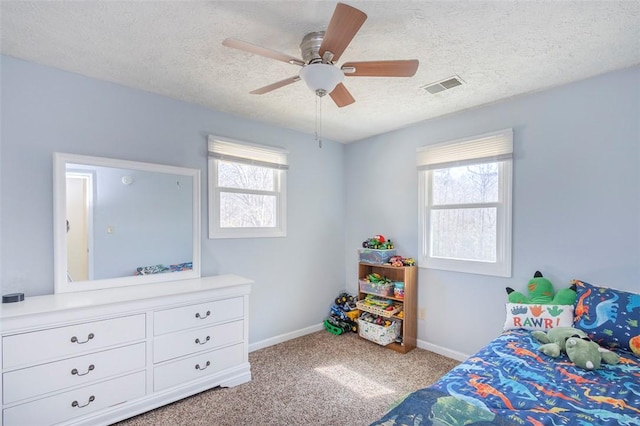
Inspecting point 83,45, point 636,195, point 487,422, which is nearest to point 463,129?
point 636,195

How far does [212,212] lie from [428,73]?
2.25 m

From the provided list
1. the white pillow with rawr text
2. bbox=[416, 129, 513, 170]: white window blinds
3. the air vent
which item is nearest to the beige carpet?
the white pillow with rawr text

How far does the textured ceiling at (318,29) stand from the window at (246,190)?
0.62 metres

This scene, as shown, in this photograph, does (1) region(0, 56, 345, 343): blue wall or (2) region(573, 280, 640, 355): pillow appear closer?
(2) region(573, 280, 640, 355): pillow

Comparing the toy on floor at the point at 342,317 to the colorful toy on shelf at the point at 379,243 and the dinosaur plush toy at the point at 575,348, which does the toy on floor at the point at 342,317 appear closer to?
the colorful toy on shelf at the point at 379,243

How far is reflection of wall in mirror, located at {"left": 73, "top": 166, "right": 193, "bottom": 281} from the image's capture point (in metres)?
2.34

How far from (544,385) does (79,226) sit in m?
3.14

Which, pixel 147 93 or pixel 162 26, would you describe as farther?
pixel 147 93

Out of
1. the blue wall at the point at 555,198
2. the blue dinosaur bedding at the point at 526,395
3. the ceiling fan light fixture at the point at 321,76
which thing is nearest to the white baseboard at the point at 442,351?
the blue wall at the point at 555,198

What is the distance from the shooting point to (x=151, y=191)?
8.42ft

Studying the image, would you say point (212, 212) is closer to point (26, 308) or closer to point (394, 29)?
point (26, 308)

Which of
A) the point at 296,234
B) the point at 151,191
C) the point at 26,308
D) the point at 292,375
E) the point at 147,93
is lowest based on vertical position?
the point at 292,375

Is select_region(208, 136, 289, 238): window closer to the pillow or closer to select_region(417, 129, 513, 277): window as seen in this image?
select_region(417, 129, 513, 277): window

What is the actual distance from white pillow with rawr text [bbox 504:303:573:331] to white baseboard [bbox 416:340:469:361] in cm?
81
